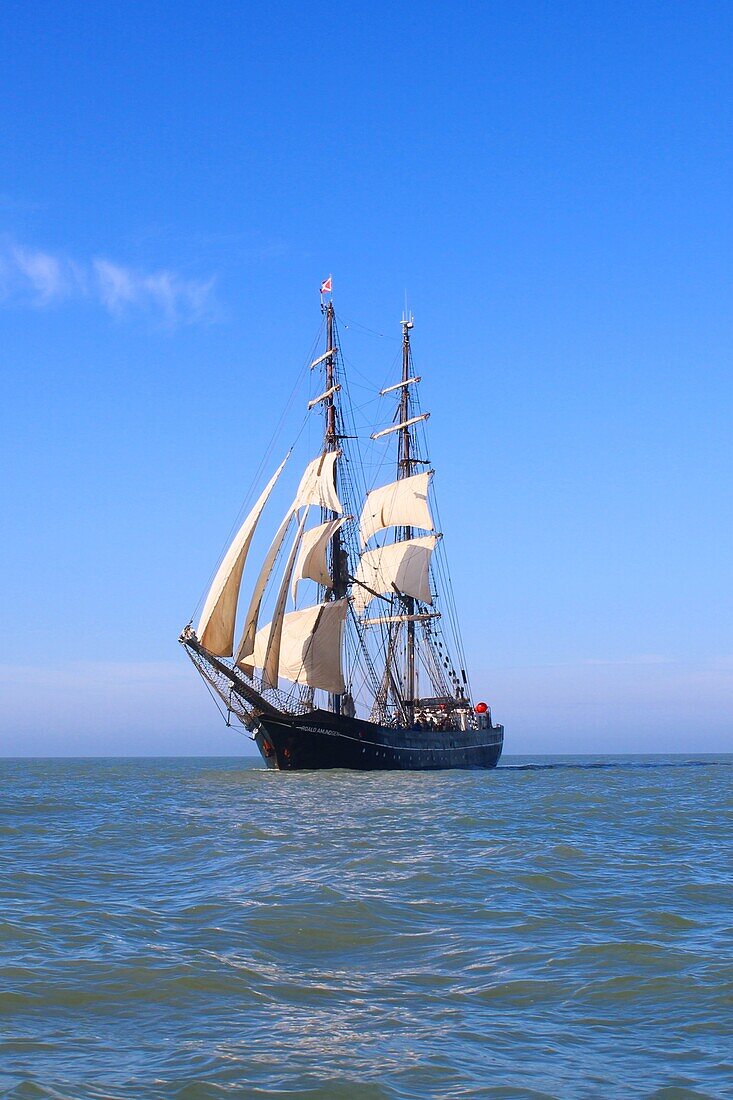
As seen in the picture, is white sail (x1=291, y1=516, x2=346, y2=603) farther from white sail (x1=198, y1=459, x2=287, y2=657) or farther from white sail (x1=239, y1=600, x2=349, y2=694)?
white sail (x1=198, y1=459, x2=287, y2=657)

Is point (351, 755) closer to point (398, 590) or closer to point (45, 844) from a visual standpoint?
point (398, 590)

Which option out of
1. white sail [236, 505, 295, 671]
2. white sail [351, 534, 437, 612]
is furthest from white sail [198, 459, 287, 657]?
white sail [351, 534, 437, 612]

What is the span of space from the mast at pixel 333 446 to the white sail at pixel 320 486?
1.63 ft

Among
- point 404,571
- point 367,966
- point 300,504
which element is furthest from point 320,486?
point 367,966

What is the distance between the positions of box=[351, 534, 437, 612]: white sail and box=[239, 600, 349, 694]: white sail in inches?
584

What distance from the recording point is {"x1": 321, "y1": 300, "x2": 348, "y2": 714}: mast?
61.1 meters

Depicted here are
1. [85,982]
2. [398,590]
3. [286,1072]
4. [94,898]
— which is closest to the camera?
[286,1072]

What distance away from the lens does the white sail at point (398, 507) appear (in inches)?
2940

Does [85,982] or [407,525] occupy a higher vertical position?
[407,525]

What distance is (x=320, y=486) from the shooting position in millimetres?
61188

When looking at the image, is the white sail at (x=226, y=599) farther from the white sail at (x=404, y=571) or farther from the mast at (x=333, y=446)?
the white sail at (x=404, y=571)

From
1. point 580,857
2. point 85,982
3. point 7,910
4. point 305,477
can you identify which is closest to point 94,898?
point 7,910

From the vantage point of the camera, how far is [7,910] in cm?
1531

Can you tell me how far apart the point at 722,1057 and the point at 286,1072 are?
378 centimetres
